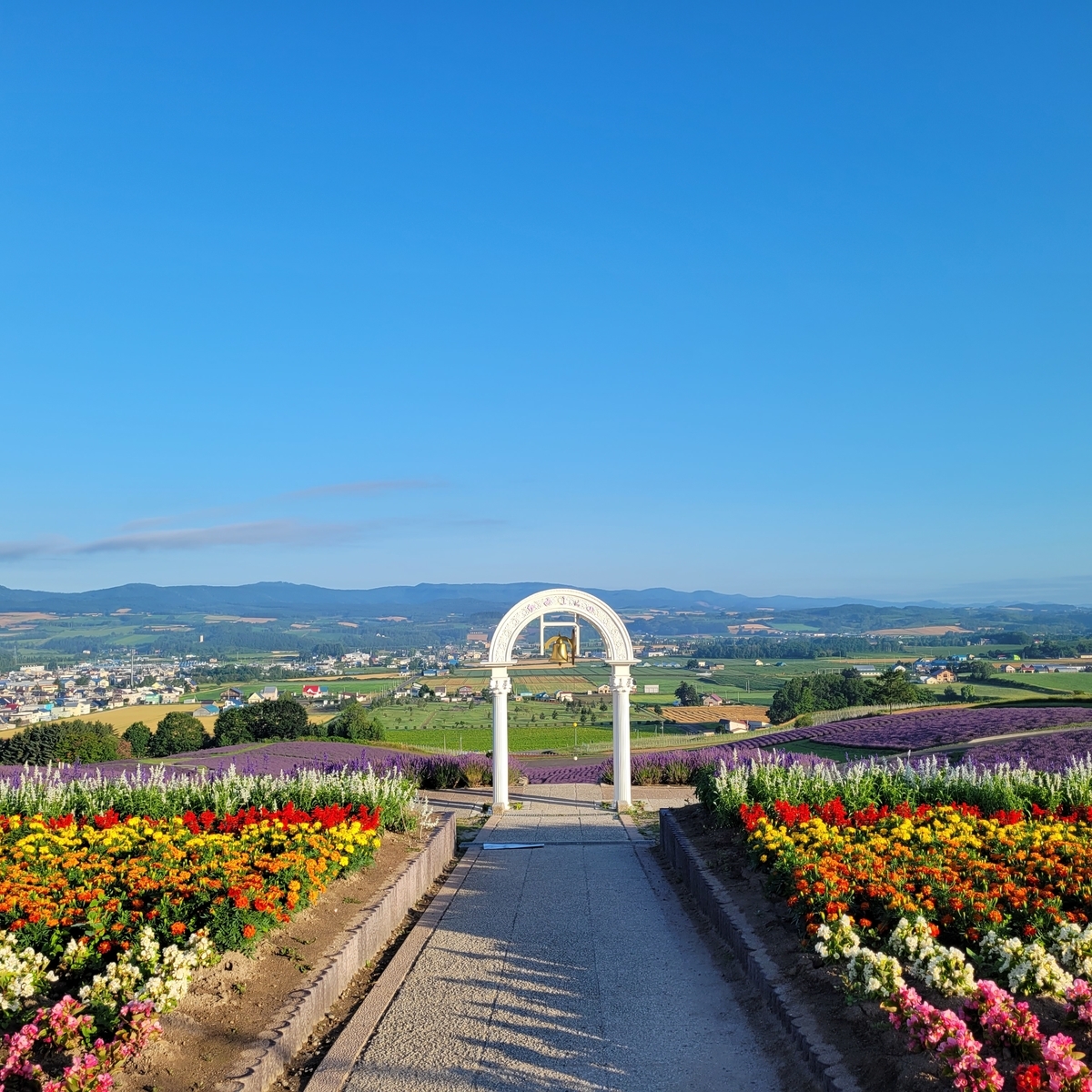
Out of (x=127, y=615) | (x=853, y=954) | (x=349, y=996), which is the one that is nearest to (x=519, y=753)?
(x=349, y=996)

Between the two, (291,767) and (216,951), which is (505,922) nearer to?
(216,951)

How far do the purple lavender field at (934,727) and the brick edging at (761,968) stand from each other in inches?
433

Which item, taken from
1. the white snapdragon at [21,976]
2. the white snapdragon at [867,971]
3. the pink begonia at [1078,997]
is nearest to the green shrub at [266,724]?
the white snapdragon at [21,976]

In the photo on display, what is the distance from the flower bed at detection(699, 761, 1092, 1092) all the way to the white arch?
12.6ft

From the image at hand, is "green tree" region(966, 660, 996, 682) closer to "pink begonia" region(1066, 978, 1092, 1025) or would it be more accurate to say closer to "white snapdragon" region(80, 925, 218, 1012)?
"pink begonia" region(1066, 978, 1092, 1025)

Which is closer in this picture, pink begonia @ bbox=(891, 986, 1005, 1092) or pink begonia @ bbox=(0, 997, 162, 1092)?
pink begonia @ bbox=(891, 986, 1005, 1092)

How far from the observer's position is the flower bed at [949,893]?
4.39 metres

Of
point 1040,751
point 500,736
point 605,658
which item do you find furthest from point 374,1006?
point 1040,751

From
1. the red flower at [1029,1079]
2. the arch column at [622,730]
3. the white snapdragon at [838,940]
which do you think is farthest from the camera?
the arch column at [622,730]

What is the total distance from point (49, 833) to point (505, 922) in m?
4.13

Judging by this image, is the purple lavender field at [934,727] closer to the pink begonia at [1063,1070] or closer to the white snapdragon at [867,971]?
the white snapdragon at [867,971]

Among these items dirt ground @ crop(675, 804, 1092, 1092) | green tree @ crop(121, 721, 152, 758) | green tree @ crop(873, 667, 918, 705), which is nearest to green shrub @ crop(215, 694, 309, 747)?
green tree @ crop(121, 721, 152, 758)

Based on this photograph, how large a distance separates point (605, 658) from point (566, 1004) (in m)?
9.67

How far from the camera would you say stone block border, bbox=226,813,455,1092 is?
16.3 feet
